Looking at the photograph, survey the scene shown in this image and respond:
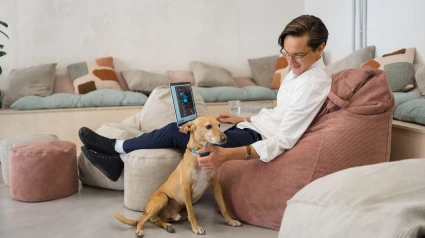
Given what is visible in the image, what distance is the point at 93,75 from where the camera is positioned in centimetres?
480

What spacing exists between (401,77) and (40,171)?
2.77 metres

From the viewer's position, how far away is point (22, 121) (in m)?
4.26

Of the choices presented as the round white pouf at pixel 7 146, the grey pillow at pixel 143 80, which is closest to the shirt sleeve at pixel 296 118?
the round white pouf at pixel 7 146

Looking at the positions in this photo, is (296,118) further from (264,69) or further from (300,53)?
(264,69)

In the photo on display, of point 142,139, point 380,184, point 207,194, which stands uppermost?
point 380,184

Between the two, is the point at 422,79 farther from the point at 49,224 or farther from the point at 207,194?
the point at 49,224

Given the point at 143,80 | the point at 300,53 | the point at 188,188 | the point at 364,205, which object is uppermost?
the point at 300,53

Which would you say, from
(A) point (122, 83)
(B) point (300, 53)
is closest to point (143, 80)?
(A) point (122, 83)

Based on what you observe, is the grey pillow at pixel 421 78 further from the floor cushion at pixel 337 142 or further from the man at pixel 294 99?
the man at pixel 294 99

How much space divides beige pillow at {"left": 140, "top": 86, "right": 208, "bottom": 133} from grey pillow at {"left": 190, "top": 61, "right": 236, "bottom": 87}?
1.60 meters

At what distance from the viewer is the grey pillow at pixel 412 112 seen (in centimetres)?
227

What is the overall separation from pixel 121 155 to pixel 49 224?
61 cm

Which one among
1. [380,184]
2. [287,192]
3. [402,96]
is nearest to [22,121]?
[287,192]

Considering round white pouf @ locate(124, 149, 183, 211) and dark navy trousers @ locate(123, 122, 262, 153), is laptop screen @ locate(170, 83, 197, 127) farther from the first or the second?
round white pouf @ locate(124, 149, 183, 211)
